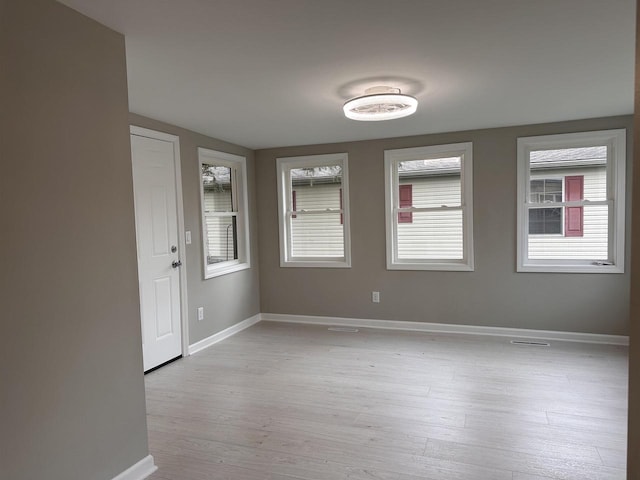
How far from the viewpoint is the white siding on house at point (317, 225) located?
207 inches

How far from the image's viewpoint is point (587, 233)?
4281 mm

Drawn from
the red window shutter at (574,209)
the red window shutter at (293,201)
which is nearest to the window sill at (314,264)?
the red window shutter at (293,201)

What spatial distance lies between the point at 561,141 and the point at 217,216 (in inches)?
148

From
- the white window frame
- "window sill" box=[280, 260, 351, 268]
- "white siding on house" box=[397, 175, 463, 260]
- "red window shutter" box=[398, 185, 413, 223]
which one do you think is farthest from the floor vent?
"window sill" box=[280, 260, 351, 268]

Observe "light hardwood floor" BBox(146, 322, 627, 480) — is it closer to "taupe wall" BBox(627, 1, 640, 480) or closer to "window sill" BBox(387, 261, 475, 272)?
"window sill" BBox(387, 261, 475, 272)

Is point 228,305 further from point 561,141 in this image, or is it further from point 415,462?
point 561,141

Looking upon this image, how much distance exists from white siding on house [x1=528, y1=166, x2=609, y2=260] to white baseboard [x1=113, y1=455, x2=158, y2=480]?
4.06 m

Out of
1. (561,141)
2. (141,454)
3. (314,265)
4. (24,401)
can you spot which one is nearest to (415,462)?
(141,454)

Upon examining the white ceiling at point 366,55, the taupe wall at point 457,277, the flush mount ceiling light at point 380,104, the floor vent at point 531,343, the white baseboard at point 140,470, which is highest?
the white ceiling at point 366,55

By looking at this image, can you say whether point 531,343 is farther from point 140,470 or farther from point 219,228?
point 140,470

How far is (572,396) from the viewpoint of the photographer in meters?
3.00

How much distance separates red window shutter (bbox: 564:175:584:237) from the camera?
427 centimetres

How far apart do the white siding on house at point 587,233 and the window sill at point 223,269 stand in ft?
10.9

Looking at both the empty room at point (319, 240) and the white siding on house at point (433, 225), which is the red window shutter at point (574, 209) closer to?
the empty room at point (319, 240)
